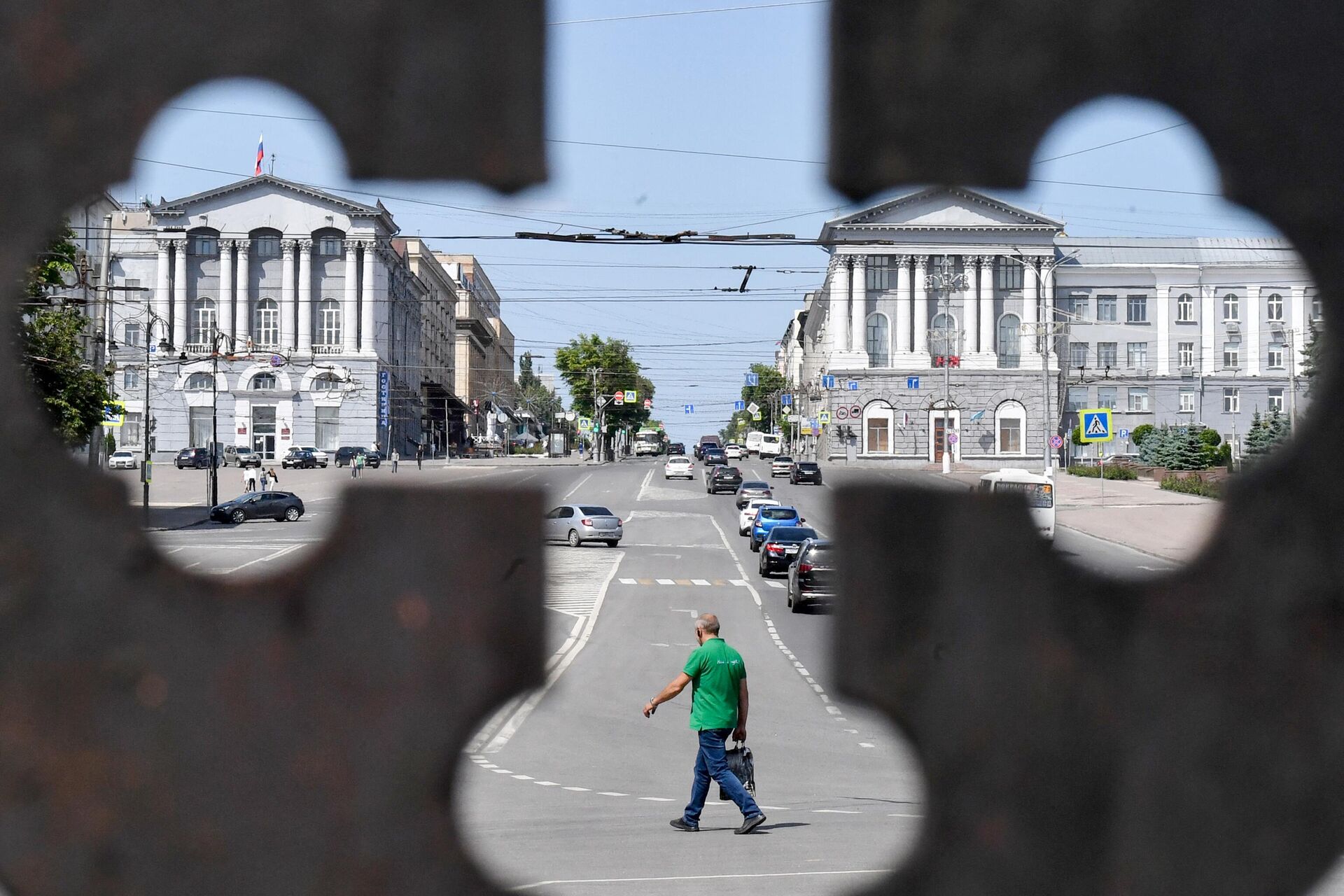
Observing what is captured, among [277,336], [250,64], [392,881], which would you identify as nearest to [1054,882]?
[392,881]

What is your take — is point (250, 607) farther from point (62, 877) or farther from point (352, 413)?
point (352, 413)

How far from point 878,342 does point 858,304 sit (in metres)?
1.58

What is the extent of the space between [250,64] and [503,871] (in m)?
1.60

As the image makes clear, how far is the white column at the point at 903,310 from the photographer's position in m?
5.15

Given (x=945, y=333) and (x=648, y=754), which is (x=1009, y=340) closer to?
(x=945, y=333)

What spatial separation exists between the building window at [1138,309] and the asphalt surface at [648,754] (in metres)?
11.4

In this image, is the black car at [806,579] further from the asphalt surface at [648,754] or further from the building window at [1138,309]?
the building window at [1138,309]

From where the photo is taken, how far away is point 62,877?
2.28m

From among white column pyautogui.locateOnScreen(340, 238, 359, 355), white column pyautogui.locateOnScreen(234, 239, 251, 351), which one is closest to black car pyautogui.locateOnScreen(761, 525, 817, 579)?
white column pyautogui.locateOnScreen(234, 239, 251, 351)

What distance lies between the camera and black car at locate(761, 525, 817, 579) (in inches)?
1243

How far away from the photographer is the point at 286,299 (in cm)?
605

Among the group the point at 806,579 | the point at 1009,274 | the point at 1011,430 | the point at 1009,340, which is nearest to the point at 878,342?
the point at 1009,340

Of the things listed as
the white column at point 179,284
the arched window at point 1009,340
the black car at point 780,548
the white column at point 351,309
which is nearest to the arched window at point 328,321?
the white column at point 351,309

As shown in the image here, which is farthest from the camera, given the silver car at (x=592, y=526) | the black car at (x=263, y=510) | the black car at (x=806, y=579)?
the silver car at (x=592, y=526)
